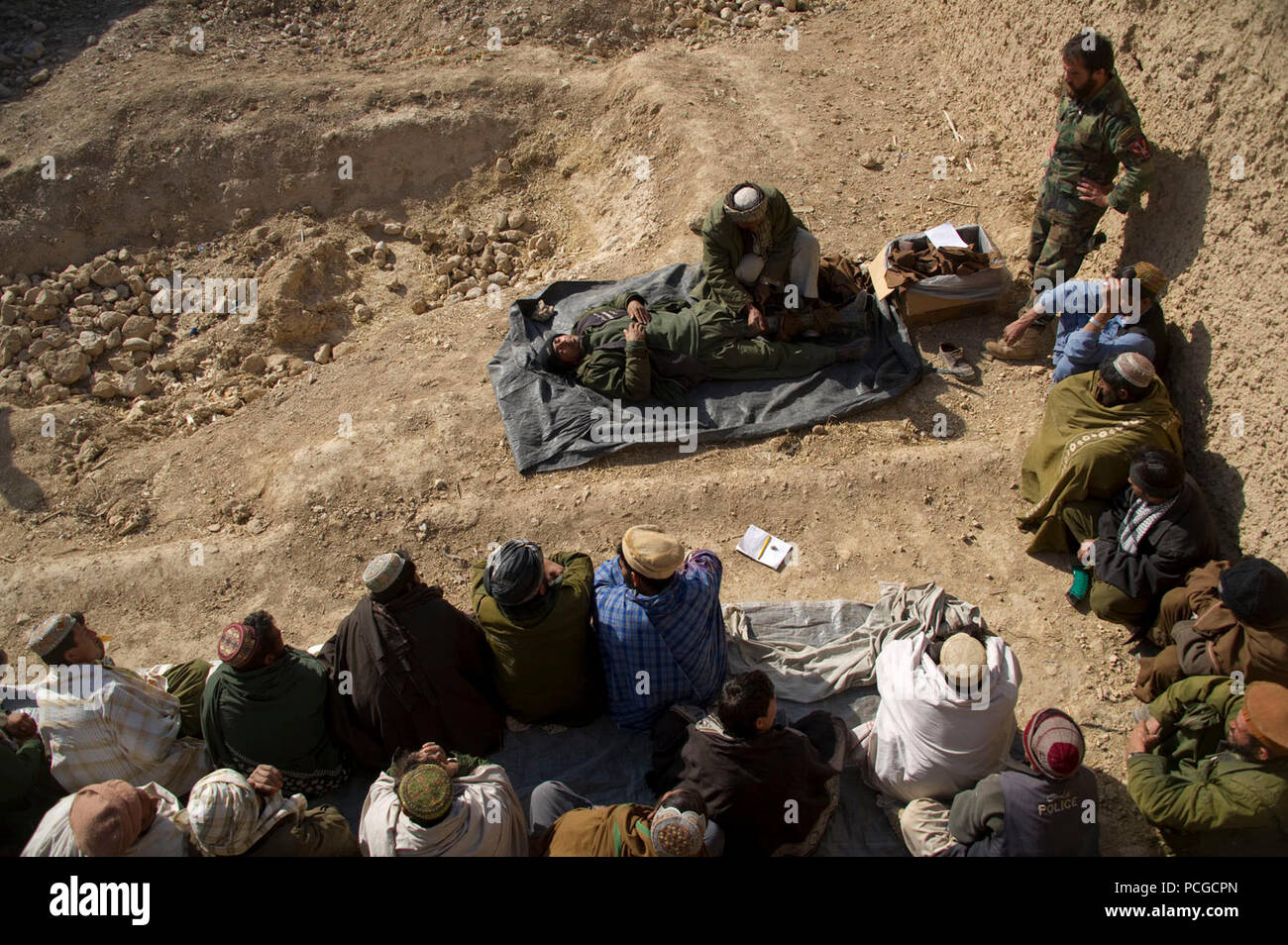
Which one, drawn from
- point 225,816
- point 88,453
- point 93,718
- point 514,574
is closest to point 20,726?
point 93,718

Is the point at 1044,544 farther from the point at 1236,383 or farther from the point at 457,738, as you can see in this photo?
the point at 457,738

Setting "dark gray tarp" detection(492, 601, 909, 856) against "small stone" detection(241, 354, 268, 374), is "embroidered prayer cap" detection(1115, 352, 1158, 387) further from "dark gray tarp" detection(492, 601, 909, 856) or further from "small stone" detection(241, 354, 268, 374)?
"small stone" detection(241, 354, 268, 374)

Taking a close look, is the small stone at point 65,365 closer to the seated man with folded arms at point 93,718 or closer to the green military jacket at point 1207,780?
the seated man with folded arms at point 93,718

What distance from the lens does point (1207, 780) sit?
3352 millimetres

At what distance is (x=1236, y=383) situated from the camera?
15.3ft

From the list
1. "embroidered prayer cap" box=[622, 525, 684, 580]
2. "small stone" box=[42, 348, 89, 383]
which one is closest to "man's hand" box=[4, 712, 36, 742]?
"embroidered prayer cap" box=[622, 525, 684, 580]

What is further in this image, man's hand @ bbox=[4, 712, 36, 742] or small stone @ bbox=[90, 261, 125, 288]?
small stone @ bbox=[90, 261, 125, 288]

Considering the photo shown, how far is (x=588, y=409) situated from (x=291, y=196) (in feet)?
15.6

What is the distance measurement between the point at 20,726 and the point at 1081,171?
6.70 meters

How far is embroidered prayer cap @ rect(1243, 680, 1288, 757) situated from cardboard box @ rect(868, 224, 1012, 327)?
3542 mm

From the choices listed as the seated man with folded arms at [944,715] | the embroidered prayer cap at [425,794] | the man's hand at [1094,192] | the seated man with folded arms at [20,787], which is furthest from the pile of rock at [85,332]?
the man's hand at [1094,192]

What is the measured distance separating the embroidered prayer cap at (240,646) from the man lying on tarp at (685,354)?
3.04 meters

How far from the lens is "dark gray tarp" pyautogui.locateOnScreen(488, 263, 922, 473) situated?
5648 mm

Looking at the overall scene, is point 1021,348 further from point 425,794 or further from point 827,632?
point 425,794
